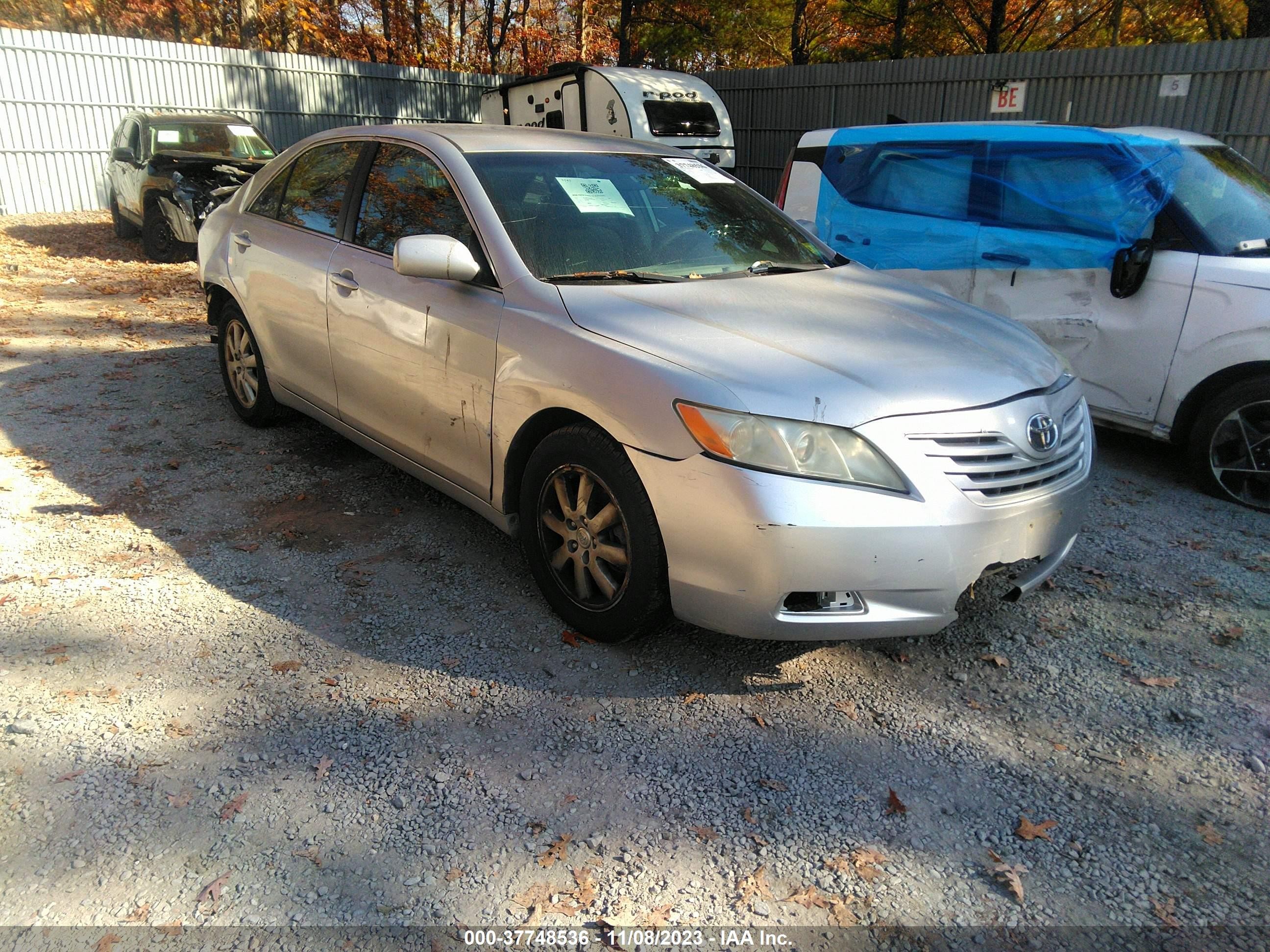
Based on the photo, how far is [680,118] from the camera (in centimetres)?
1424

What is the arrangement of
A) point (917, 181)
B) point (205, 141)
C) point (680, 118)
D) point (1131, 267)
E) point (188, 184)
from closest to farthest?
1. point (1131, 267)
2. point (917, 181)
3. point (188, 184)
4. point (205, 141)
5. point (680, 118)

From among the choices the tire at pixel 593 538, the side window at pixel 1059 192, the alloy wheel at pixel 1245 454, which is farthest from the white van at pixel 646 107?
the tire at pixel 593 538

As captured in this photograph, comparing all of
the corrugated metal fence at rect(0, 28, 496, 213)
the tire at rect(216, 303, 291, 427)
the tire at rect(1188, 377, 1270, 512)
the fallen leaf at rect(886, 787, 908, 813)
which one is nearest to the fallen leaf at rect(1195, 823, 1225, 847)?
the fallen leaf at rect(886, 787, 908, 813)

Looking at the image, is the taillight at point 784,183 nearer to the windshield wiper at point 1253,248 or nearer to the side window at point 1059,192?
the side window at point 1059,192

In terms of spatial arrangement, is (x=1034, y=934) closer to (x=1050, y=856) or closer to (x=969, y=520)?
(x=1050, y=856)

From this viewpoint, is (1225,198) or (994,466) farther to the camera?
(1225,198)

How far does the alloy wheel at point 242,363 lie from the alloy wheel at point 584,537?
9.01 feet

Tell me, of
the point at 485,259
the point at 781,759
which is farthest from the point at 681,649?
the point at 485,259

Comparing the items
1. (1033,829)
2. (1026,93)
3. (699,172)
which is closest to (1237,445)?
(699,172)

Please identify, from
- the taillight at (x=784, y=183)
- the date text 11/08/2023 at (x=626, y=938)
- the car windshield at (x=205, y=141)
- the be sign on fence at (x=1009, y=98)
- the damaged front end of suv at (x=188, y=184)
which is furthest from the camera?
the car windshield at (x=205, y=141)

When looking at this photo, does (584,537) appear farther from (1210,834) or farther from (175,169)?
(175,169)

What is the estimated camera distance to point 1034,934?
2.22m

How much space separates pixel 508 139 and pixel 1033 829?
3.40 meters

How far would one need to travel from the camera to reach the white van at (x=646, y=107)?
13.8 meters
